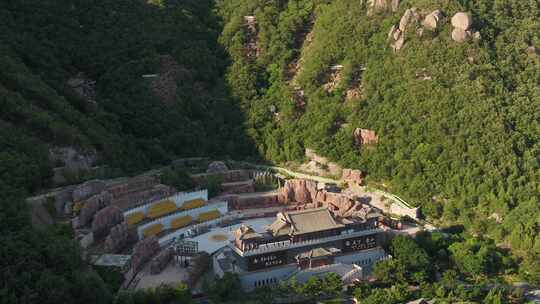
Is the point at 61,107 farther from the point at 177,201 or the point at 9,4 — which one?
the point at 9,4

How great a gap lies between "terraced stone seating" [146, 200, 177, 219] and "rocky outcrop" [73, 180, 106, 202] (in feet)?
11.0

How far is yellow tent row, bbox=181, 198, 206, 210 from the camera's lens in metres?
39.8

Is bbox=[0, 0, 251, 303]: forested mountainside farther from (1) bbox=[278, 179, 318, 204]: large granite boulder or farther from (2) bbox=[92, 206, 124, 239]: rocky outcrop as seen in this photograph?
(1) bbox=[278, 179, 318, 204]: large granite boulder

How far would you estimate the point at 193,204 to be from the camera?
→ 40125 millimetres

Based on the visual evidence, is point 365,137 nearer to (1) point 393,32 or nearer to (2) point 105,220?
(1) point 393,32

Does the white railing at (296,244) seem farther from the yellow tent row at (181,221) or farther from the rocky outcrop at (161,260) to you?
the yellow tent row at (181,221)

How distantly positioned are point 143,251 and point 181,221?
16.2 ft

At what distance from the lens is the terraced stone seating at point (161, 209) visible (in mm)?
37844

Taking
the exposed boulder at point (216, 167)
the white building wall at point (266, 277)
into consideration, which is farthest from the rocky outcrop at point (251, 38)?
the white building wall at point (266, 277)

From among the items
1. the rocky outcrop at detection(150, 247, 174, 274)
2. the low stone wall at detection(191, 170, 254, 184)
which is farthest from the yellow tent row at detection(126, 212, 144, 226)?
the low stone wall at detection(191, 170, 254, 184)

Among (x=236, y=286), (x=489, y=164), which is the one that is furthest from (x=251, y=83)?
(x=236, y=286)

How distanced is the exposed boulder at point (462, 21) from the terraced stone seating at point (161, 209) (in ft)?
78.4

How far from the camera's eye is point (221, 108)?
170 feet

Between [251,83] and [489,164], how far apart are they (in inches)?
864
